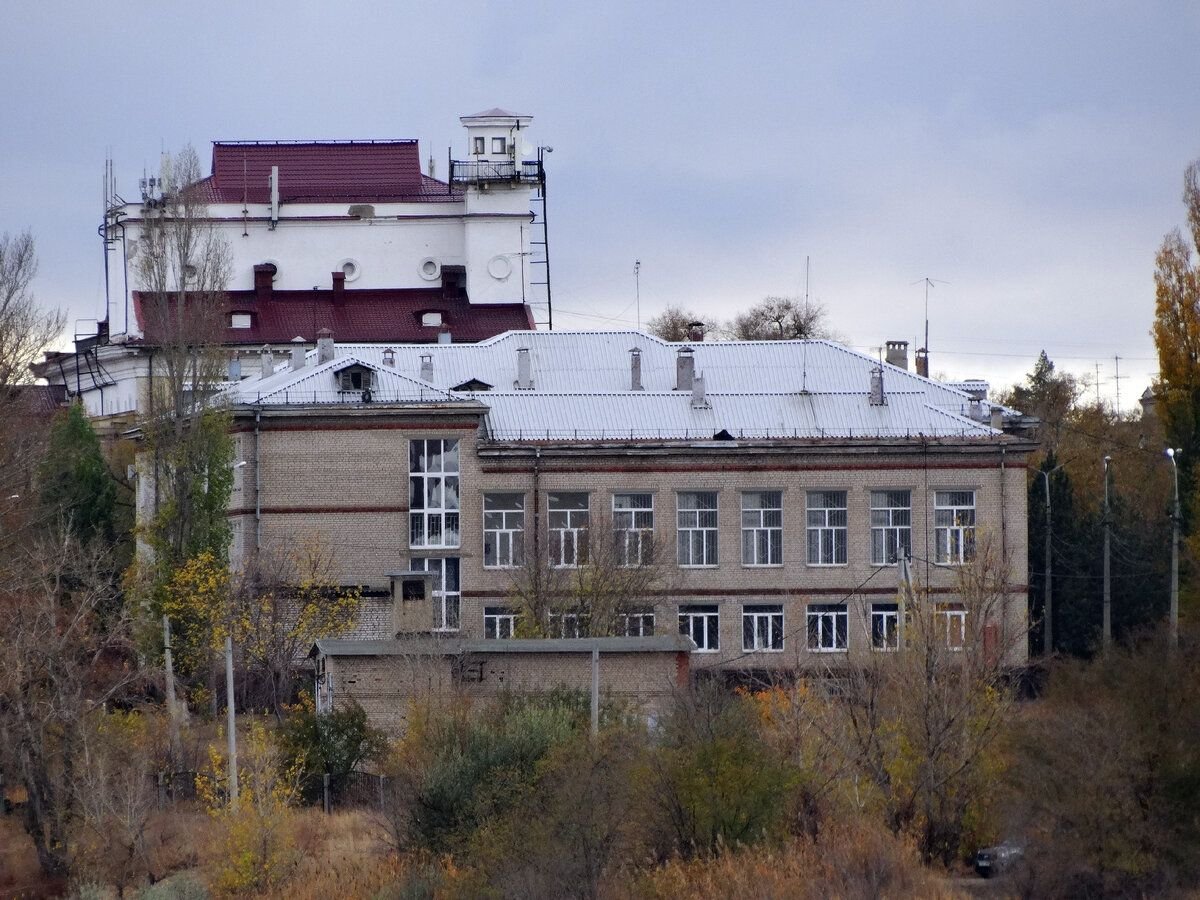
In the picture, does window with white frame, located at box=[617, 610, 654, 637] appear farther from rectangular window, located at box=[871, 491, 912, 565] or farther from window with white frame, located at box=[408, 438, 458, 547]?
rectangular window, located at box=[871, 491, 912, 565]

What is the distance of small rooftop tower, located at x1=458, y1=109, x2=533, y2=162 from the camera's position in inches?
2655

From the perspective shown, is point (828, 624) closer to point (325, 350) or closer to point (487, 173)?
point (325, 350)

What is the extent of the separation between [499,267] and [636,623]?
83.5ft

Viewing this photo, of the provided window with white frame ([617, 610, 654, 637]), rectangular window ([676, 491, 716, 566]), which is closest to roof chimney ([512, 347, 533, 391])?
rectangular window ([676, 491, 716, 566])

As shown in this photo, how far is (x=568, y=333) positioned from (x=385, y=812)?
24.3 meters

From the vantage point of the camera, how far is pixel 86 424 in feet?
165

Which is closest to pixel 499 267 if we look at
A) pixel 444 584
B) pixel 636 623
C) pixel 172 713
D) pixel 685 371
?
pixel 685 371

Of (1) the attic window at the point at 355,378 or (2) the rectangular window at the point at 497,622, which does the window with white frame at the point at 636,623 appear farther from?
(1) the attic window at the point at 355,378

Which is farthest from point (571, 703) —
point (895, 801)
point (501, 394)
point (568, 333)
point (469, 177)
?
point (469, 177)

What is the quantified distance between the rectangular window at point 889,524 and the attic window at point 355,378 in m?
11.5

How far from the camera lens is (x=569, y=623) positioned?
4084cm

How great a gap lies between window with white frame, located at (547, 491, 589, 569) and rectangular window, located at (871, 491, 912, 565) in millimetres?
6470

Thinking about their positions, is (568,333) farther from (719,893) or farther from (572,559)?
(719,893)

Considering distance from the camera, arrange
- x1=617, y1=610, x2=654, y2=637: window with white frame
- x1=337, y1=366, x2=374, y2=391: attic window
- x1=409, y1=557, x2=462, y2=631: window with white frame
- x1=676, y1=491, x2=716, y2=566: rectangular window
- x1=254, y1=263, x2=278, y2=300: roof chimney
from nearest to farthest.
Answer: x1=617, y1=610, x2=654, y2=637: window with white frame
x1=409, y1=557, x2=462, y2=631: window with white frame
x1=337, y1=366, x2=374, y2=391: attic window
x1=676, y1=491, x2=716, y2=566: rectangular window
x1=254, y1=263, x2=278, y2=300: roof chimney
